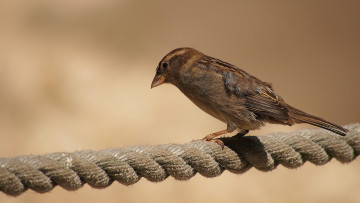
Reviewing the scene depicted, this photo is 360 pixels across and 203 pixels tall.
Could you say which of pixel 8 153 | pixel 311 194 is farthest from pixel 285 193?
pixel 8 153

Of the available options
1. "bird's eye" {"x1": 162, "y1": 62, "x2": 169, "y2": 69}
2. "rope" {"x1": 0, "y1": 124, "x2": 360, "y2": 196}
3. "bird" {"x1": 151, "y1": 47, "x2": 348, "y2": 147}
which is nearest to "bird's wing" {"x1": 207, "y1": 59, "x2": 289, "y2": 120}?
"bird" {"x1": 151, "y1": 47, "x2": 348, "y2": 147}

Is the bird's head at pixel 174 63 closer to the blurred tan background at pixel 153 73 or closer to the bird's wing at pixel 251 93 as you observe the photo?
the bird's wing at pixel 251 93

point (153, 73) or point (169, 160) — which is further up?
point (153, 73)

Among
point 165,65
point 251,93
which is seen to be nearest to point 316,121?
point 251,93

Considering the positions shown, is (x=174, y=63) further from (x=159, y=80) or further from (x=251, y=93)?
(x=251, y=93)

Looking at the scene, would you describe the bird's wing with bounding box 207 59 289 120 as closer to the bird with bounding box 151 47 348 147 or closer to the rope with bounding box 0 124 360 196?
the bird with bounding box 151 47 348 147

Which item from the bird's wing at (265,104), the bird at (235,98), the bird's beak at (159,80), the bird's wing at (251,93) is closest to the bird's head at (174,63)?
the bird's beak at (159,80)

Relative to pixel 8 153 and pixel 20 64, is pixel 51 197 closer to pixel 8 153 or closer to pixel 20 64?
pixel 8 153
